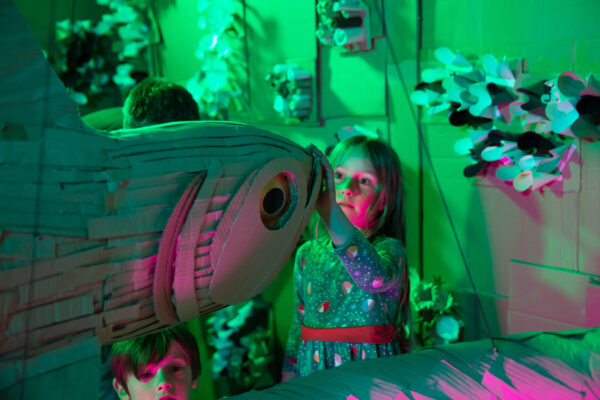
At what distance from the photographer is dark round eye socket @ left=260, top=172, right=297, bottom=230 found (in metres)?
0.49

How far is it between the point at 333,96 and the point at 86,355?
5.21ft

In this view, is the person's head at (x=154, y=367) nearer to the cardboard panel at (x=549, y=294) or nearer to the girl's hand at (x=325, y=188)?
the girl's hand at (x=325, y=188)

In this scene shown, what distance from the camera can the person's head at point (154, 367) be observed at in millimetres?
1035

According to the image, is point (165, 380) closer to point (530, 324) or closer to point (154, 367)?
point (154, 367)

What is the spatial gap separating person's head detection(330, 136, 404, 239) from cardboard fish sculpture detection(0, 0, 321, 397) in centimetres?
59

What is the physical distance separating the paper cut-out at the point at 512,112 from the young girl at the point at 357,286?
318mm

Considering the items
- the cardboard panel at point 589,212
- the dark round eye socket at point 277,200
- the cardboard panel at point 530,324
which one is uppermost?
the dark round eye socket at point 277,200

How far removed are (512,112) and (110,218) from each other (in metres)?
1.09

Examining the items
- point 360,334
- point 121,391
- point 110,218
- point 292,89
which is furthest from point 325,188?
point 292,89

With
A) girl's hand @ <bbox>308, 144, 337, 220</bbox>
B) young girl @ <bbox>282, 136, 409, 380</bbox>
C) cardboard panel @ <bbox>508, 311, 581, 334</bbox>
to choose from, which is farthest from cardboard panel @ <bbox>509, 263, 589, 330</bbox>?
A: girl's hand @ <bbox>308, 144, 337, 220</bbox>

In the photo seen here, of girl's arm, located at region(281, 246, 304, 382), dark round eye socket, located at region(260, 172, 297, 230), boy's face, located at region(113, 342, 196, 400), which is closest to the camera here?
dark round eye socket, located at region(260, 172, 297, 230)

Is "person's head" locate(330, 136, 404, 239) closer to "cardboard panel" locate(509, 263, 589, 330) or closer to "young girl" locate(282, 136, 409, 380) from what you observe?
"young girl" locate(282, 136, 409, 380)

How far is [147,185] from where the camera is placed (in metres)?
0.41

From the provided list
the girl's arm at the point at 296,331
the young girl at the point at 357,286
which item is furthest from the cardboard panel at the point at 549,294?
the girl's arm at the point at 296,331
